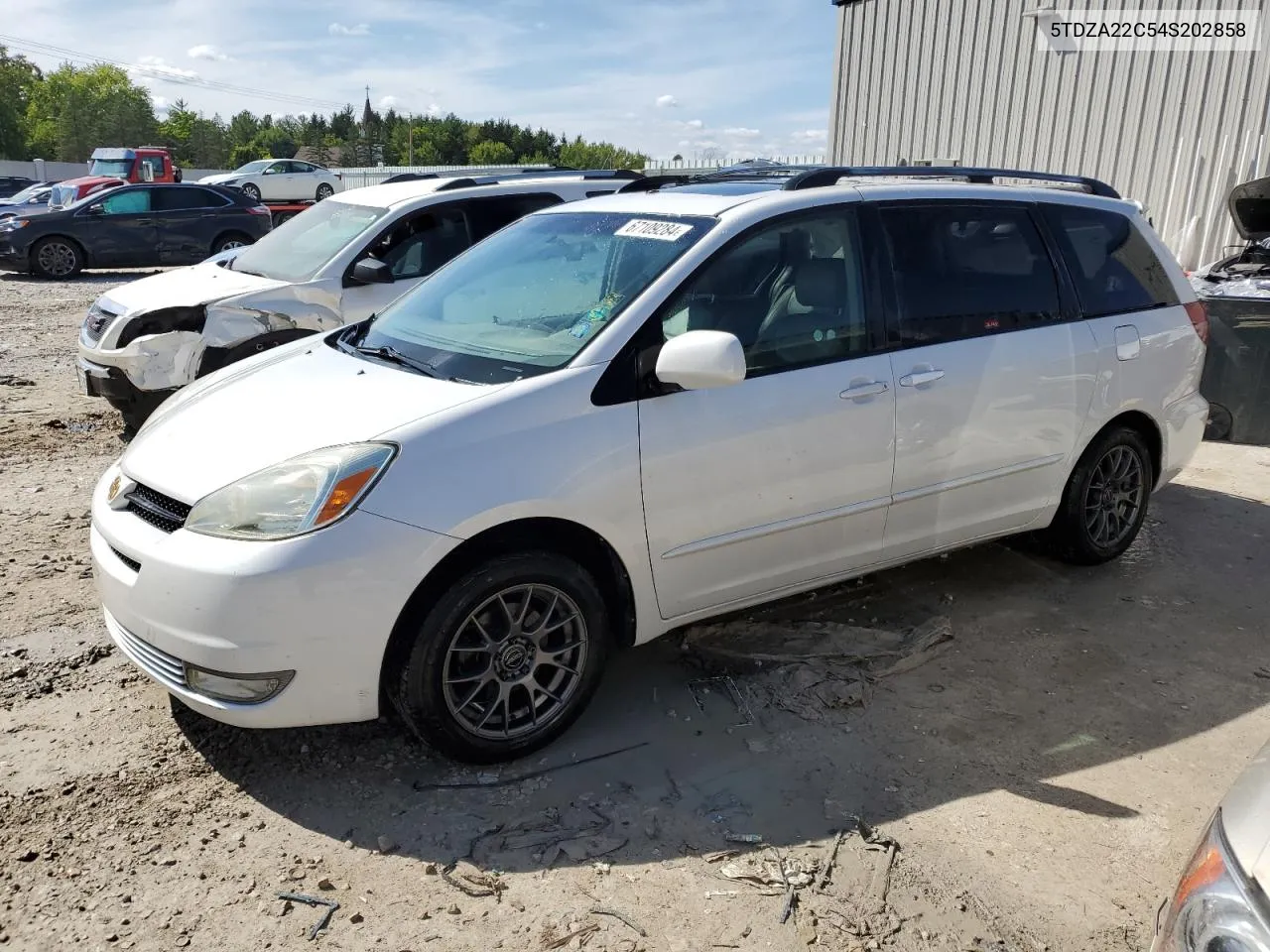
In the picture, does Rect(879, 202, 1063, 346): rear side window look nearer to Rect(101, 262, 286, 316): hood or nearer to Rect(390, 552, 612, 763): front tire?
Rect(390, 552, 612, 763): front tire

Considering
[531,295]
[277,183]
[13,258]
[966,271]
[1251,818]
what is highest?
[277,183]

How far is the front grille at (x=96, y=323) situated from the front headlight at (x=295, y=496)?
446cm

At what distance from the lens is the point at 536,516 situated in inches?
118

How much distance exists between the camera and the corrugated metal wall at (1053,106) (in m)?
10.1

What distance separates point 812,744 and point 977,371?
1.68 meters

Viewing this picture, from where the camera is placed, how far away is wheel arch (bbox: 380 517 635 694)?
2908mm

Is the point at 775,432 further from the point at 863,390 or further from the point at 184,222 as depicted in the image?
the point at 184,222

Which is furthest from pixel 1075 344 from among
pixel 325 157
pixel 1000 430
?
pixel 325 157

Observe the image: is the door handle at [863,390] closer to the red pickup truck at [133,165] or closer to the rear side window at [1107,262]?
the rear side window at [1107,262]

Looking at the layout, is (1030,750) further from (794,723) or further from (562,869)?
(562,869)

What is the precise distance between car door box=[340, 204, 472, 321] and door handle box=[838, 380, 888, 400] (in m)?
4.01

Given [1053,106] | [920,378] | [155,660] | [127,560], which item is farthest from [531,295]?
[1053,106]

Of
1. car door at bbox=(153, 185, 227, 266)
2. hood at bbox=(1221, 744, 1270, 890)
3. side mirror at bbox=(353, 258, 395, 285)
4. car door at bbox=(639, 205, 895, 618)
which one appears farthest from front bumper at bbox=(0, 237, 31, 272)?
hood at bbox=(1221, 744, 1270, 890)

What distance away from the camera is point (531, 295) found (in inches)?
147
